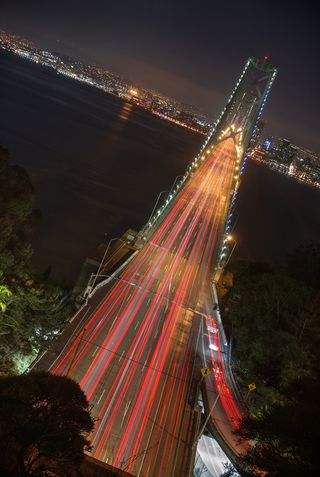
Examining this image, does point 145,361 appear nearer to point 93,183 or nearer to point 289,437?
point 289,437

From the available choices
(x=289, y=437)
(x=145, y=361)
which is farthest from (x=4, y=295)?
(x=289, y=437)

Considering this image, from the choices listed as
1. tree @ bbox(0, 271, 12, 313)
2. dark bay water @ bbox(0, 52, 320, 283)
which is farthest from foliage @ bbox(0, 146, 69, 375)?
dark bay water @ bbox(0, 52, 320, 283)

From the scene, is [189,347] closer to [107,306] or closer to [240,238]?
[107,306]

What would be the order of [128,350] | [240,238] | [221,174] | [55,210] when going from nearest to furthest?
[128,350] < [55,210] < [240,238] < [221,174]

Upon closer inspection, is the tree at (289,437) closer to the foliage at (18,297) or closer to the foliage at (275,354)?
the foliage at (275,354)

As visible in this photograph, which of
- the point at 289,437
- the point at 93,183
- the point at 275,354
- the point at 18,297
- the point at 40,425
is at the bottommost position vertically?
the point at 93,183

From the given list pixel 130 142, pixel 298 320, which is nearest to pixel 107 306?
pixel 298 320
